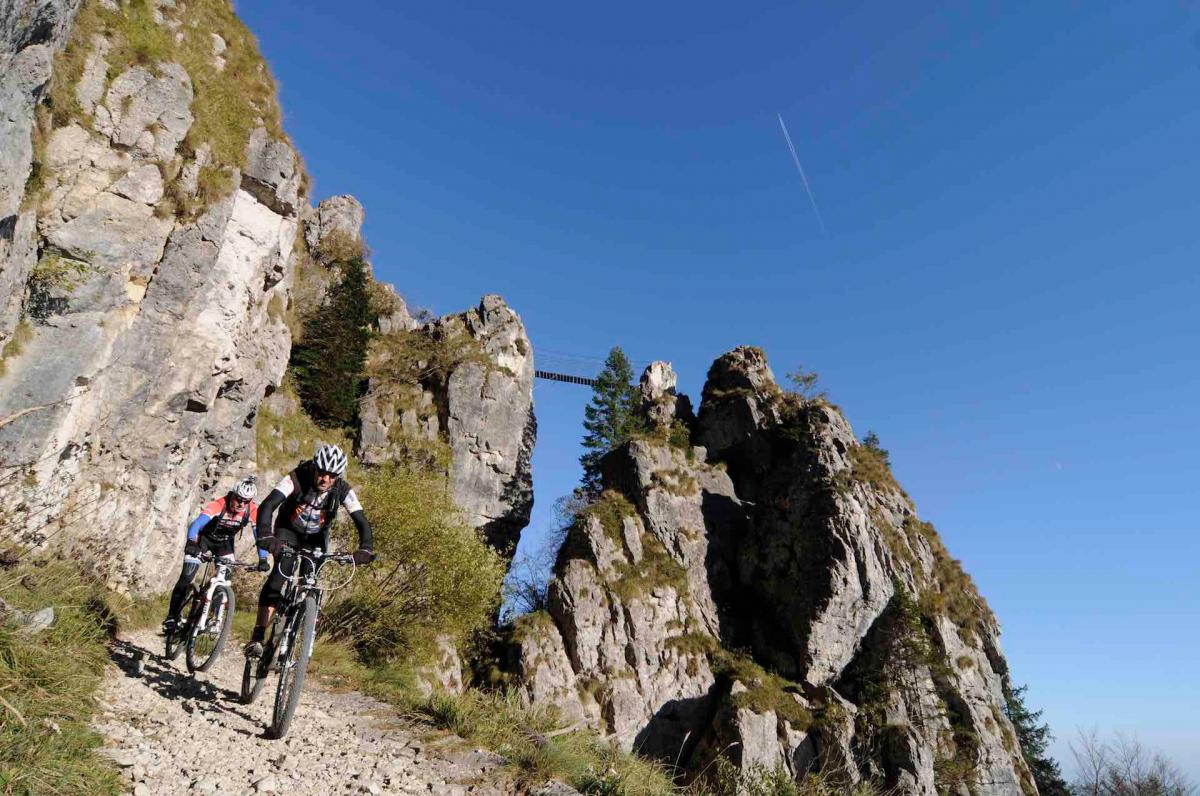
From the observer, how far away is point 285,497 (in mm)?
6926

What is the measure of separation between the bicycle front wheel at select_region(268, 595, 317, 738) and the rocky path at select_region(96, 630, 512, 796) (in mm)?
200

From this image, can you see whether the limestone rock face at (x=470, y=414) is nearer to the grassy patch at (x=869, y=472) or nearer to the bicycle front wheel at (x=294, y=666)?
the grassy patch at (x=869, y=472)

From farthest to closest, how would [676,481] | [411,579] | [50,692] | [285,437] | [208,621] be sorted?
[676,481], [285,437], [411,579], [208,621], [50,692]

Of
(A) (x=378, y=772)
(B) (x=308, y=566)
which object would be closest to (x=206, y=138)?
(B) (x=308, y=566)

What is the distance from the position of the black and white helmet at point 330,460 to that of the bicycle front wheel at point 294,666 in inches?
58.0

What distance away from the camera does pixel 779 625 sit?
133 ft

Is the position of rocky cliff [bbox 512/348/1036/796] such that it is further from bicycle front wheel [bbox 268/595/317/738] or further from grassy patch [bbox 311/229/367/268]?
grassy patch [bbox 311/229/367/268]

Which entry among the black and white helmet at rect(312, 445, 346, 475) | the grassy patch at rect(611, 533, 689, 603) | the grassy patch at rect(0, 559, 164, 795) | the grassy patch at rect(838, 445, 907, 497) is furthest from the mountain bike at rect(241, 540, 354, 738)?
the grassy patch at rect(838, 445, 907, 497)

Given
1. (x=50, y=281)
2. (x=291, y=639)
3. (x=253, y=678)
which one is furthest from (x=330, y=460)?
(x=50, y=281)

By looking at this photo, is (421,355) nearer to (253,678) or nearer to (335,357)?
(335,357)

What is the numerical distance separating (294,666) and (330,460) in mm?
2263

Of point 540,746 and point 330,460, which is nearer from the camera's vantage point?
point 540,746

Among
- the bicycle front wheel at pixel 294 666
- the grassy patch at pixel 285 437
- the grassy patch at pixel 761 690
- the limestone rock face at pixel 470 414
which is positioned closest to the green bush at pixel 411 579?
the grassy patch at pixel 285 437

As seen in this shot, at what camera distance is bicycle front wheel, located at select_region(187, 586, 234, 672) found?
8.38 metres
